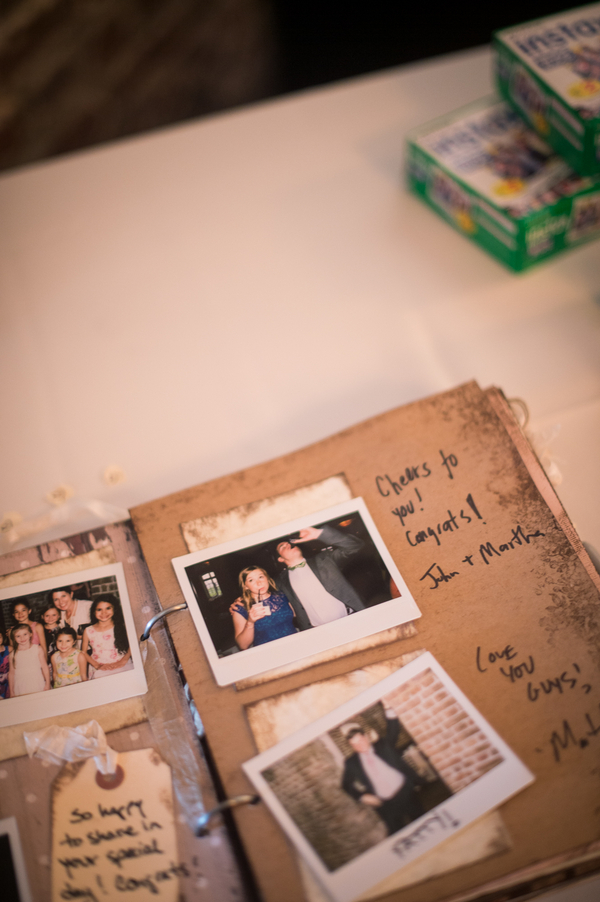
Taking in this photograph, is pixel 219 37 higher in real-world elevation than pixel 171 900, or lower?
higher

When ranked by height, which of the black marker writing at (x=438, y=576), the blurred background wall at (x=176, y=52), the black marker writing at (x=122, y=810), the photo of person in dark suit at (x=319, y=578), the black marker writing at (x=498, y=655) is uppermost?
the blurred background wall at (x=176, y=52)

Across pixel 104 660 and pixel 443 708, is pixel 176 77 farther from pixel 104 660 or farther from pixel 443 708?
pixel 443 708

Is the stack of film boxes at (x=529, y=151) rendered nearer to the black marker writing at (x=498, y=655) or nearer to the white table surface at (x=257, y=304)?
the white table surface at (x=257, y=304)

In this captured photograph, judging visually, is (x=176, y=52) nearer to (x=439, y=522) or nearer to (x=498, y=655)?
(x=439, y=522)

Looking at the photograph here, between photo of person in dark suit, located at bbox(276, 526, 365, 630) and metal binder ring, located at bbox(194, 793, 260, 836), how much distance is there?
0.49 feet

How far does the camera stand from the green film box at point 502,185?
850mm

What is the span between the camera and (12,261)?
1.00 m

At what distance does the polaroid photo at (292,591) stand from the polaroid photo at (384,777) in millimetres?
63

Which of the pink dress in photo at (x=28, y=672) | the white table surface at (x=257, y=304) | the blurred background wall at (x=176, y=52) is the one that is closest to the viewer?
the pink dress in photo at (x=28, y=672)

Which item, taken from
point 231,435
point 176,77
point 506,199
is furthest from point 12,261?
point 176,77

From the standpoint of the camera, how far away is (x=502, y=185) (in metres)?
0.86

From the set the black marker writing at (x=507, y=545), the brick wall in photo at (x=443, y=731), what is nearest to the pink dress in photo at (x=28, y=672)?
the brick wall in photo at (x=443, y=731)

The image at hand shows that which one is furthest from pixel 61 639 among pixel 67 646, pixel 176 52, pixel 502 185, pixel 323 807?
pixel 176 52

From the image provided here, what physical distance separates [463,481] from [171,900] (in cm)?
46
